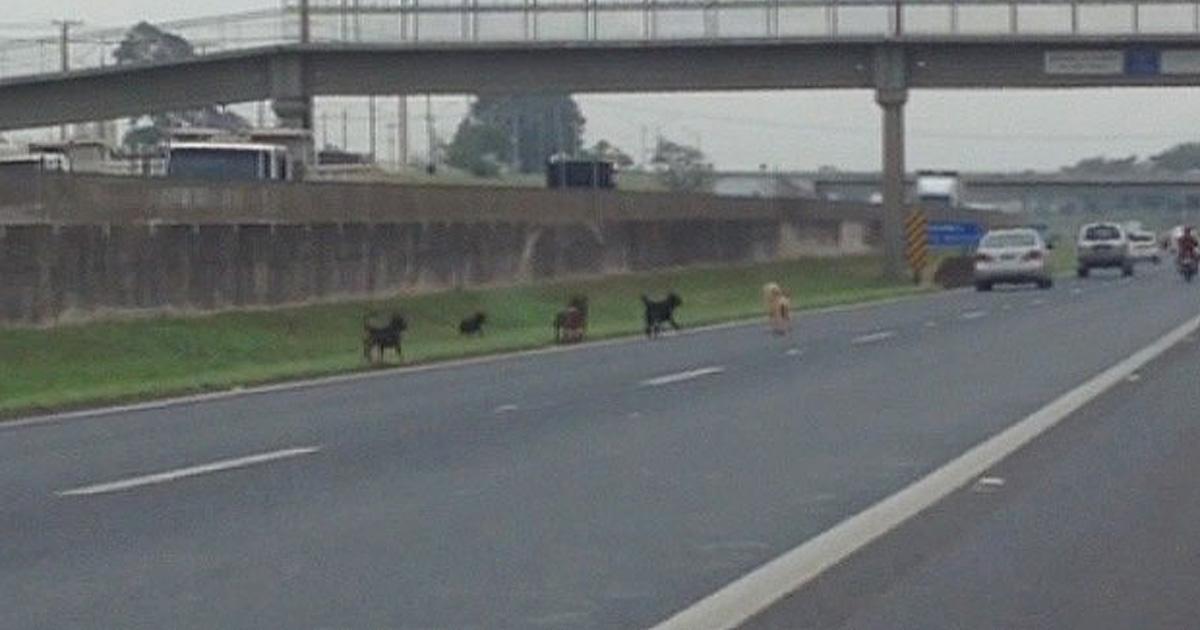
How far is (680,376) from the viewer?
103 ft

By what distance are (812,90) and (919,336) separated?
32.5m

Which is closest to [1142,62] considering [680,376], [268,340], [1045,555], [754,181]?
[268,340]

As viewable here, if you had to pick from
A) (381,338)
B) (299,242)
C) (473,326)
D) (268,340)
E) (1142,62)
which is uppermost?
(1142,62)

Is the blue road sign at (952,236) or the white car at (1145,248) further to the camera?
the white car at (1145,248)

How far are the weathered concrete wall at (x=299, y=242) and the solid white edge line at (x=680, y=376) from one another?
11.4 meters

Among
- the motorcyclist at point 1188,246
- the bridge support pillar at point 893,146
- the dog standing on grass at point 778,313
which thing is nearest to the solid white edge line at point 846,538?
the dog standing on grass at point 778,313

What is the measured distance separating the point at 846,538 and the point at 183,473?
18.8ft

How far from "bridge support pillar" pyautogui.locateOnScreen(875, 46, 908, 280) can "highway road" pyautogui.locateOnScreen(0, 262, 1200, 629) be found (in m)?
38.6

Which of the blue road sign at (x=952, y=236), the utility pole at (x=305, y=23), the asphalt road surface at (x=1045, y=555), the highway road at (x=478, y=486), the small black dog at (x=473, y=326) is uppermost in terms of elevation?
the utility pole at (x=305, y=23)

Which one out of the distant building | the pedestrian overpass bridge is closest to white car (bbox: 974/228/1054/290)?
the pedestrian overpass bridge

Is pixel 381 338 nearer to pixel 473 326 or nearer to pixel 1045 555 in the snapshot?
pixel 473 326

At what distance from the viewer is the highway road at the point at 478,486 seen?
1320cm

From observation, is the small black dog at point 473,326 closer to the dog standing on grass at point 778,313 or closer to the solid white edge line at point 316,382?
the solid white edge line at point 316,382

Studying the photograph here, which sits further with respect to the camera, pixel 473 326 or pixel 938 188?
pixel 938 188
